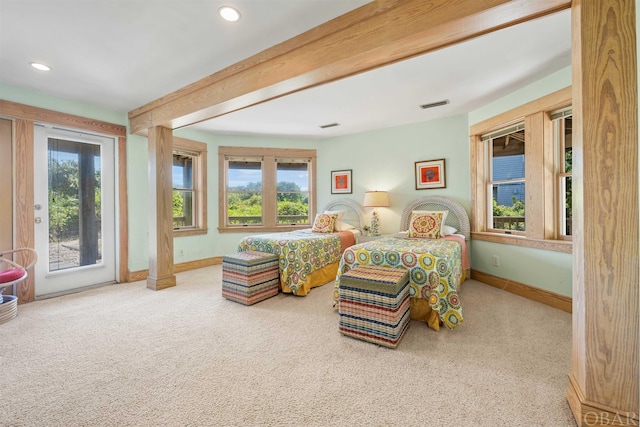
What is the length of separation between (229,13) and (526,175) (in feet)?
11.5

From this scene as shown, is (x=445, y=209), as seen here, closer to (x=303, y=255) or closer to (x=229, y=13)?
(x=303, y=255)

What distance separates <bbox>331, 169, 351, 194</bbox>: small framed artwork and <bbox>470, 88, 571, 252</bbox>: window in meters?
2.14

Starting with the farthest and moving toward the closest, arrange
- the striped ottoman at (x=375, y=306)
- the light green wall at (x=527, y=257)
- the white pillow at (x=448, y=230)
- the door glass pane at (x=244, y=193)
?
the door glass pane at (x=244, y=193) < the white pillow at (x=448, y=230) < the light green wall at (x=527, y=257) < the striped ottoman at (x=375, y=306)

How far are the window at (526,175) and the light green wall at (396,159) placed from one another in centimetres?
25

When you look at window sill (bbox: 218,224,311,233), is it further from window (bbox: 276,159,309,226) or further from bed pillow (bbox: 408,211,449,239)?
bed pillow (bbox: 408,211,449,239)

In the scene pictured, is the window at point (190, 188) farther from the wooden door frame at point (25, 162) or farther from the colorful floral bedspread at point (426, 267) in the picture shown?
the colorful floral bedspread at point (426, 267)

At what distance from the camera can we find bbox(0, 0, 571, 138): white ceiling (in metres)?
1.91

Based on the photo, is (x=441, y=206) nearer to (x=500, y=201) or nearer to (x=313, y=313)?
(x=500, y=201)

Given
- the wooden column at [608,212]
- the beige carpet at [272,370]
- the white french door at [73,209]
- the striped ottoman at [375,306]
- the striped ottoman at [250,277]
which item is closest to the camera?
the wooden column at [608,212]

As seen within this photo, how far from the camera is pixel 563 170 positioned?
3.02 meters

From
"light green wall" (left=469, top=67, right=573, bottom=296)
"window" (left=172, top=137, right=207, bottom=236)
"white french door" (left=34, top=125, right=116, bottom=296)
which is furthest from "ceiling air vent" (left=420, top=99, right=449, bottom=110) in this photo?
"white french door" (left=34, top=125, right=116, bottom=296)

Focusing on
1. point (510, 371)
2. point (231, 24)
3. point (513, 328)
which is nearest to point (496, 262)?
point (513, 328)

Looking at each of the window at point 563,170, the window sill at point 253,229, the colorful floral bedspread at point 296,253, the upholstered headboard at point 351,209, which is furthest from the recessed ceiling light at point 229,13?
the window sill at point 253,229

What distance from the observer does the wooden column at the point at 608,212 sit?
1213 mm
